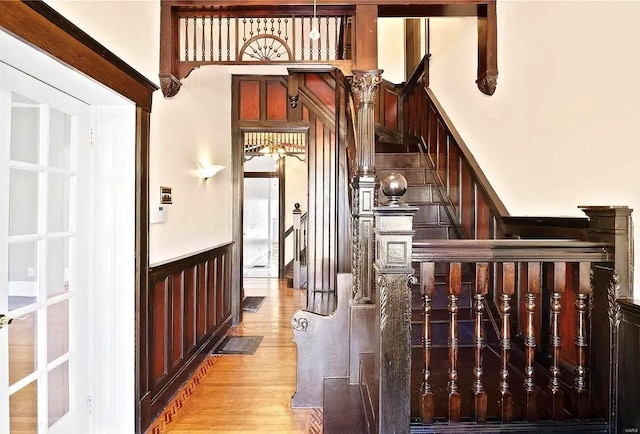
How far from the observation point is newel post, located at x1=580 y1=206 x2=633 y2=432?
1.60m

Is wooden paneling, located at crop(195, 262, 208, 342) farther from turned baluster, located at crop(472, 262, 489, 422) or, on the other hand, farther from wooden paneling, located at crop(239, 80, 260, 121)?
turned baluster, located at crop(472, 262, 489, 422)

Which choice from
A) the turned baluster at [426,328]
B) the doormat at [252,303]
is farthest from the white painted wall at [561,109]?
the doormat at [252,303]

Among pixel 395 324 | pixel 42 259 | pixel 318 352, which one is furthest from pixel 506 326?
pixel 42 259

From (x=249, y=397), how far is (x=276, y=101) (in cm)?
340

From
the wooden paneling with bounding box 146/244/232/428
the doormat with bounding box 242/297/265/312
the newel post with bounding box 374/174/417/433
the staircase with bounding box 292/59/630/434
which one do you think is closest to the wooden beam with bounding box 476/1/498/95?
the staircase with bounding box 292/59/630/434

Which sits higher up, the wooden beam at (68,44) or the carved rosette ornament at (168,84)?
the carved rosette ornament at (168,84)

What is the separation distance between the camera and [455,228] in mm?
3533

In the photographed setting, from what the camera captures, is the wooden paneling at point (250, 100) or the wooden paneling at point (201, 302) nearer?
the wooden paneling at point (201, 302)

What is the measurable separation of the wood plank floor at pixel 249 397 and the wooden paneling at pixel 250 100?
2.61 m

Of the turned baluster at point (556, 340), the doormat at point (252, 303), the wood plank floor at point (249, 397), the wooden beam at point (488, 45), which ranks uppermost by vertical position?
the wooden beam at point (488, 45)

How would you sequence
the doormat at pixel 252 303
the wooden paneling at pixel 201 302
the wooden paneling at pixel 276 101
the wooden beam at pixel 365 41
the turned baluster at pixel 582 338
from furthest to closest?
the doormat at pixel 252 303 < the wooden paneling at pixel 276 101 < the wooden paneling at pixel 201 302 < the wooden beam at pixel 365 41 < the turned baluster at pixel 582 338

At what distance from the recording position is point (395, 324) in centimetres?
158

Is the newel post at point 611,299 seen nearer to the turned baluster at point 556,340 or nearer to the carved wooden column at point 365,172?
the turned baluster at point 556,340

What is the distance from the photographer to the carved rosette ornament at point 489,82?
2732 millimetres
